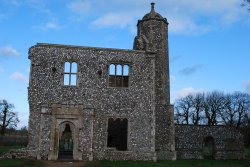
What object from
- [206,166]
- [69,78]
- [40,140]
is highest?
[69,78]

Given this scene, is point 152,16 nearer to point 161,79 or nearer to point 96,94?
point 161,79

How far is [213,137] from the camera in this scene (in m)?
30.7

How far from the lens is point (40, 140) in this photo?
22734 millimetres

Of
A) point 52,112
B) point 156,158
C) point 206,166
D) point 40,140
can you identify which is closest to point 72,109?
point 52,112

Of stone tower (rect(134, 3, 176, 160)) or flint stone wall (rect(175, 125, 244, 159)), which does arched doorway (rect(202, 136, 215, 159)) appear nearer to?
flint stone wall (rect(175, 125, 244, 159))

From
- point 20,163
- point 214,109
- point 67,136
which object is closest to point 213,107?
point 214,109

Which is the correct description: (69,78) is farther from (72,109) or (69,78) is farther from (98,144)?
(98,144)

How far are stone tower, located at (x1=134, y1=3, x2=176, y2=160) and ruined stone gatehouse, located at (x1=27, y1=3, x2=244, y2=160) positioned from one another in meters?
0.21

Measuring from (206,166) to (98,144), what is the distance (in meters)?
7.58

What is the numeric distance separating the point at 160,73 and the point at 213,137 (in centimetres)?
873

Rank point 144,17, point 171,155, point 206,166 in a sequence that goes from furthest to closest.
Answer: point 144,17 < point 171,155 < point 206,166

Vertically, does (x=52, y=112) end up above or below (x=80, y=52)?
below

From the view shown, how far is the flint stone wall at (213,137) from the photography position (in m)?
29.4

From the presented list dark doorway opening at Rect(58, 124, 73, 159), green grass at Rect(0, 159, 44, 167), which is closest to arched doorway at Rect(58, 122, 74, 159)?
dark doorway opening at Rect(58, 124, 73, 159)
